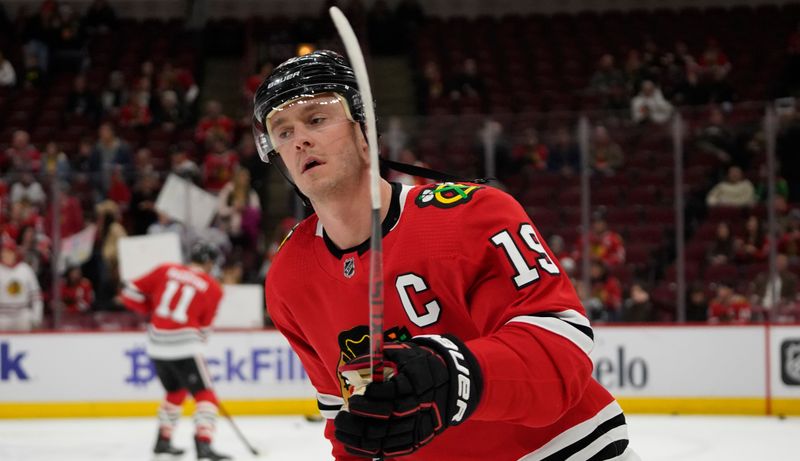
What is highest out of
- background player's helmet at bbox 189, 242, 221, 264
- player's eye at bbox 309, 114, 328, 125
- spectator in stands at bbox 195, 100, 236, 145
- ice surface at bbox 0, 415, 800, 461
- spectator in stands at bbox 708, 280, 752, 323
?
spectator in stands at bbox 195, 100, 236, 145

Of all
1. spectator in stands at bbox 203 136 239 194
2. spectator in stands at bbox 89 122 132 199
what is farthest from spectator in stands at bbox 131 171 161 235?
spectator in stands at bbox 89 122 132 199

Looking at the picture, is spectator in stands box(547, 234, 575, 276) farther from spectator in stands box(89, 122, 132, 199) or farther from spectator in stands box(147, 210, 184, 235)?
spectator in stands box(89, 122, 132, 199)

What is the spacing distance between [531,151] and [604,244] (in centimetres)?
97

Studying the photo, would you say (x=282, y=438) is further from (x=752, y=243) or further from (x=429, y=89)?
(x=429, y=89)

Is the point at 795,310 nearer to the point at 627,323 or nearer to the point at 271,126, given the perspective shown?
the point at 627,323

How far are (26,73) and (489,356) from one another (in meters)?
11.8

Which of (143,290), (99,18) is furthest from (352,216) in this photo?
(99,18)

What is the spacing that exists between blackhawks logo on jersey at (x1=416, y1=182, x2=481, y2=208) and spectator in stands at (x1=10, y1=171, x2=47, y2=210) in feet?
22.7

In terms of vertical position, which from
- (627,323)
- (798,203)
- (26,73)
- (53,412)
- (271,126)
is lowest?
(53,412)

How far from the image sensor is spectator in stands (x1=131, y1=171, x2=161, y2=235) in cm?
845

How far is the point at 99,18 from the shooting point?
13.5 metres

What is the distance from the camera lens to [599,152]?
835 cm

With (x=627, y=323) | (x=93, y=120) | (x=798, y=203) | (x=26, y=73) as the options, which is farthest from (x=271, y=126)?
(x=26, y=73)

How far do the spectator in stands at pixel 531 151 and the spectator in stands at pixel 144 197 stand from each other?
9.54ft
